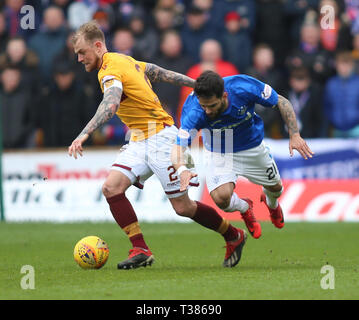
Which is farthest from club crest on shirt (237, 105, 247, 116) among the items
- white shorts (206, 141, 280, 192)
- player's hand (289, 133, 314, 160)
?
white shorts (206, 141, 280, 192)

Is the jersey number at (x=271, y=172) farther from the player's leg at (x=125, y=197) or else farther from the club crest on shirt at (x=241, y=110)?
the player's leg at (x=125, y=197)

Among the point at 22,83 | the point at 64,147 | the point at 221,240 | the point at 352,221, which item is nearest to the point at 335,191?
the point at 352,221

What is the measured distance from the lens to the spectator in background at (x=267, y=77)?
1482 centimetres

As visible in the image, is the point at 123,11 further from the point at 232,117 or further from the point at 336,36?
the point at 232,117

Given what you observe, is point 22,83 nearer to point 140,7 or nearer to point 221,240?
point 140,7

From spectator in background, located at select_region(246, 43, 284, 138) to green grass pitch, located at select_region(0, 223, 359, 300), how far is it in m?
1.96

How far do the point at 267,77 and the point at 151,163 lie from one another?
262 inches

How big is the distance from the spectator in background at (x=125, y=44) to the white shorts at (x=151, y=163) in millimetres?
6539

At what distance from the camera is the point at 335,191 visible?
14562mm

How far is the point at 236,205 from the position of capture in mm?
8867

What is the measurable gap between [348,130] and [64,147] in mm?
5098

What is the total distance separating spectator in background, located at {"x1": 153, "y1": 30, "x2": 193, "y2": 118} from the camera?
15062 millimetres

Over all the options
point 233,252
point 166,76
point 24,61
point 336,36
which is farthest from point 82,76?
point 233,252

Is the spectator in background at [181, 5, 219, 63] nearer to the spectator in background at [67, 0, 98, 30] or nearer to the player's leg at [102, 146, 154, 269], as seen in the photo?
the spectator in background at [67, 0, 98, 30]
